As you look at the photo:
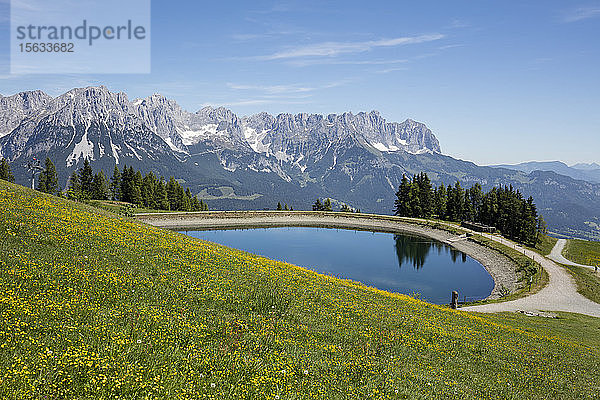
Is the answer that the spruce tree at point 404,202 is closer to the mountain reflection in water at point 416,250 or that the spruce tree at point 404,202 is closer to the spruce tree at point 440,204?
the spruce tree at point 440,204

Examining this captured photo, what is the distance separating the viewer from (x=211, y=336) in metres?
13.7

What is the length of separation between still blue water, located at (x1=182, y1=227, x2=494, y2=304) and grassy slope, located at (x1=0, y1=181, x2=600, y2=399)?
35187mm

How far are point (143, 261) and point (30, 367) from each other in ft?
35.8

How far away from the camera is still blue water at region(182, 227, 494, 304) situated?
203 feet

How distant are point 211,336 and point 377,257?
7340cm

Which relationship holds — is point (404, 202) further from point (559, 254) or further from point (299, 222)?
point (559, 254)

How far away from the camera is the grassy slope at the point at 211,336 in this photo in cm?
1045

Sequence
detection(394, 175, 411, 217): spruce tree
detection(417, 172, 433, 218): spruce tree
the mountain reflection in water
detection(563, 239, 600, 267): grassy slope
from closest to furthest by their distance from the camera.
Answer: the mountain reflection in water → detection(563, 239, 600, 267): grassy slope → detection(417, 172, 433, 218): spruce tree → detection(394, 175, 411, 217): spruce tree

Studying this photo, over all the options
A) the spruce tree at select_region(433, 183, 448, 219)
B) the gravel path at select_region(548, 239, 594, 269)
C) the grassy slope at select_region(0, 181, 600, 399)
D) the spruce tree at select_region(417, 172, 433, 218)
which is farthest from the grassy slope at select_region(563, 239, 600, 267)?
the grassy slope at select_region(0, 181, 600, 399)

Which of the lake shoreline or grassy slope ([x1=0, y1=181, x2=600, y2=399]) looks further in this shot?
the lake shoreline

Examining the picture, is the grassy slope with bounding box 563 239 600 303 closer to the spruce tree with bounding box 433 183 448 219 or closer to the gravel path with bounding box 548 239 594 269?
the gravel path with bounding box 548 239 594 269

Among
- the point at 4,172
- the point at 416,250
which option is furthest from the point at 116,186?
the point at 416,250

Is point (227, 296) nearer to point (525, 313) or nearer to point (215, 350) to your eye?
point (215, 350)

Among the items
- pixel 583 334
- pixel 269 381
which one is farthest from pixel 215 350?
pixel 583 334
